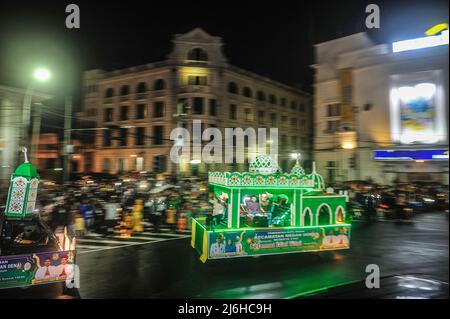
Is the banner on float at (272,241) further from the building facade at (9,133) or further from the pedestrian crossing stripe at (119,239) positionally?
the building facade at (9,133)

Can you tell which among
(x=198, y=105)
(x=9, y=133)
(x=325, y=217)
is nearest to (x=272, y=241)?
(x=325, y=217)

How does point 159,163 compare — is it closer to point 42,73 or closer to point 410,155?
point 410,155

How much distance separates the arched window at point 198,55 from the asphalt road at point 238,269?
84.7ft

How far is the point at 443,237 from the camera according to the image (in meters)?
13.9

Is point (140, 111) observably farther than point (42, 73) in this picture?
Yes

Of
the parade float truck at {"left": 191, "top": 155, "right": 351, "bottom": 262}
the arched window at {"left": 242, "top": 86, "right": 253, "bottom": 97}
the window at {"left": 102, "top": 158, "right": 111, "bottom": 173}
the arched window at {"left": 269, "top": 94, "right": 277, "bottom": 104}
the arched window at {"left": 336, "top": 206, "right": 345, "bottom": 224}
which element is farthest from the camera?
the arched window at {"left": 269, "top": 94, "right": 277, "bottom": 104}

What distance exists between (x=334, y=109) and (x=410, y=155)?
914 centimetres

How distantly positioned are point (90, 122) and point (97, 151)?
11.8ft

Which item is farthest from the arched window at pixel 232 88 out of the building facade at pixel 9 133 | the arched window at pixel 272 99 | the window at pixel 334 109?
the building facade at pixel 9 133

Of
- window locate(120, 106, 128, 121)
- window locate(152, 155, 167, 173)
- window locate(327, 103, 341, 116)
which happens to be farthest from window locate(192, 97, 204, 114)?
window locate(327, 103, 341, 116)

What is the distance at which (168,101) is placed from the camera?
3500 cm

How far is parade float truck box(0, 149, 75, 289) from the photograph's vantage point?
671cm

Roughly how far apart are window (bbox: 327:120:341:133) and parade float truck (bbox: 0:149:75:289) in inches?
1199

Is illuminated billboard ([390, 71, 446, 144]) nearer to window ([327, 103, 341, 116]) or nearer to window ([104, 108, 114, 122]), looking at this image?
window ([327, 103, 341, 116])
